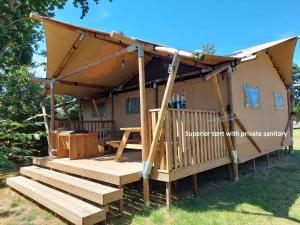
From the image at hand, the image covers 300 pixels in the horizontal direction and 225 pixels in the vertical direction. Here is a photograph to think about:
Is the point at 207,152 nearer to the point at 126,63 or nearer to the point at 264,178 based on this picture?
the point at 264,178

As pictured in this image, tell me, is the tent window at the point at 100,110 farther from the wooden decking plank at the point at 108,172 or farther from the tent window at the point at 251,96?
the tent window at the point at 251,96

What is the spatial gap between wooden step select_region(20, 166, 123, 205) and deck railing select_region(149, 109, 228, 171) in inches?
40.0

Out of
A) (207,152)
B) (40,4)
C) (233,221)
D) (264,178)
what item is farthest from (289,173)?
(40,4)

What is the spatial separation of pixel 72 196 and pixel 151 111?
2083 millimetres

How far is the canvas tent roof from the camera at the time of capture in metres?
5.33

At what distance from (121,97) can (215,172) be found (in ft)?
14.5

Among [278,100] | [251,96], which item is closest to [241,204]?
[251,96]

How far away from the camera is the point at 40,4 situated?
10.9 metres

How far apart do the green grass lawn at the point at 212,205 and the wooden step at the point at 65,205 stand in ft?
0.68

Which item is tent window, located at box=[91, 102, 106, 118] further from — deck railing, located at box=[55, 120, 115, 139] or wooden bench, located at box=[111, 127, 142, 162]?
wooden bench, located at box=[111, 127, 142, 162]

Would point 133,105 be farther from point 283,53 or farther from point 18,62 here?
point 18,62

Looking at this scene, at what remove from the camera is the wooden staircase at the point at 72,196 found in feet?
12.0

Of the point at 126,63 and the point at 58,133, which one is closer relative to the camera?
the point at 58,133

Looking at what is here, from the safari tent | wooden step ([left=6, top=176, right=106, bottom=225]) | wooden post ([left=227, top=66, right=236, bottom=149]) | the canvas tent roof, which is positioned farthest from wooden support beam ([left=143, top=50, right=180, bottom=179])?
wooden post ([left=227, top=66, right=236, bottom=149])
